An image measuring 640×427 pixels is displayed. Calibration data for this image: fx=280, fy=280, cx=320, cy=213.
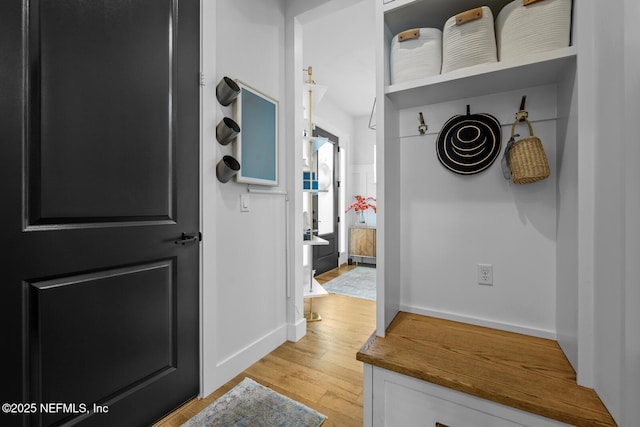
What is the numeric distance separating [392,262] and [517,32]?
94cm

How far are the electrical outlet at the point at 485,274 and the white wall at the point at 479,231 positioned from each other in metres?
0.02

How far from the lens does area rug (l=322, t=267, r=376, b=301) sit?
353 cm

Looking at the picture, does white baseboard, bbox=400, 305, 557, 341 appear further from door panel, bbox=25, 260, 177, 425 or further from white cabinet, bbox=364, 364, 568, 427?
door panel, bbox=25, 260, 177, 425

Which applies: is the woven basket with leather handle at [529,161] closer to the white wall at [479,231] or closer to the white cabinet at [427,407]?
the white wall at [479,231]

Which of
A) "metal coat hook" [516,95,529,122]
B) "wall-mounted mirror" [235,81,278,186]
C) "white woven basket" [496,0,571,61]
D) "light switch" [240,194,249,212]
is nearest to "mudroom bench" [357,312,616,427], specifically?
"metal coat hook" [516,95,529,122]

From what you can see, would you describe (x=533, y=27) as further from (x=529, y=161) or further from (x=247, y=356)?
(x=247, y=356)

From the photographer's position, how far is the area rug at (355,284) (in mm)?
3533

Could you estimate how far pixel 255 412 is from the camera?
1.46 meters

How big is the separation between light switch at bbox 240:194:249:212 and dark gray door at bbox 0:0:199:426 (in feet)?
1.04

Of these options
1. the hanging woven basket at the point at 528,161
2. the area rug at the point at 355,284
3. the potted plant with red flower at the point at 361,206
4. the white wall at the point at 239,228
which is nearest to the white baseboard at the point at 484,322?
the hanging woven basket at the point at 528,161

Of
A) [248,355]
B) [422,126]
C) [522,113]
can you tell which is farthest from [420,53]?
[248,355]

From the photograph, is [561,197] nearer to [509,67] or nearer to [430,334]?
[509,67]

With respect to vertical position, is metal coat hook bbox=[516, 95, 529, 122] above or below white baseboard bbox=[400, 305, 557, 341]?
above

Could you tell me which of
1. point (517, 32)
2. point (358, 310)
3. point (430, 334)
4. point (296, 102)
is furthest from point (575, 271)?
point (358, 310)
